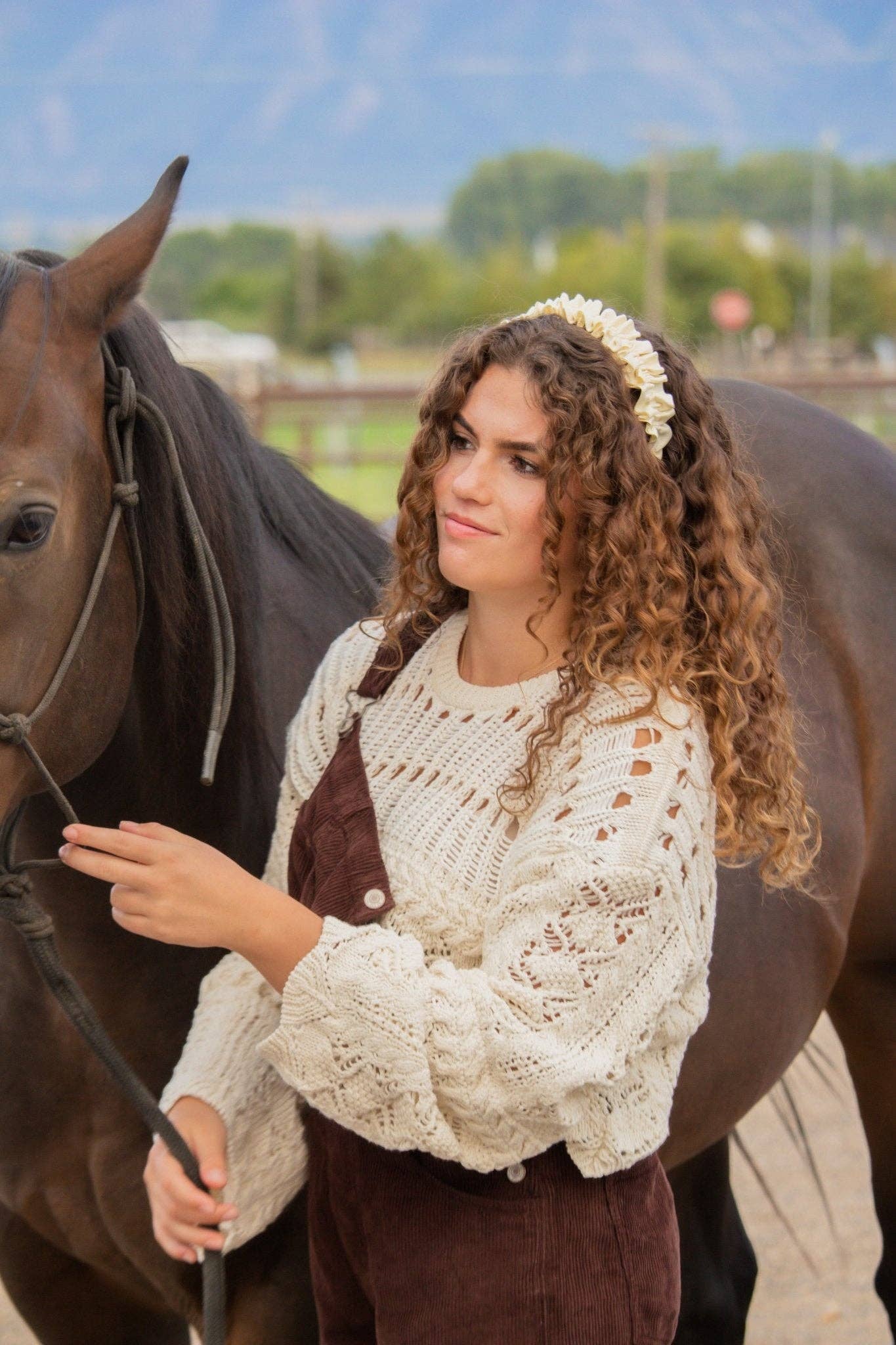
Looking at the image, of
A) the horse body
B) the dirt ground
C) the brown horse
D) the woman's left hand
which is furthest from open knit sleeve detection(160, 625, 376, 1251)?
the dirt ground

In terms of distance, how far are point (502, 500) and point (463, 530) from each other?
5 centimetres

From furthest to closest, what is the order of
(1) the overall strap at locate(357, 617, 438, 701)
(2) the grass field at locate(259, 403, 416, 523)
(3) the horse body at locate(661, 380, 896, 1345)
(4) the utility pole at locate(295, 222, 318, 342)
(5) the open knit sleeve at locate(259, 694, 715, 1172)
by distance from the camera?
1. (4) the utility pole at locate(295, 222, 318, 342)
2. (2) the grass field at locate(259, 403, 416, 523)
3. (3) the horse body at locate(661, 380, 896, 1345)
4. (1) the overall strap at locate(357, 617, 438, 701)
5. (5) the open knit sleeve at locate(259, 694, 715, 1172)

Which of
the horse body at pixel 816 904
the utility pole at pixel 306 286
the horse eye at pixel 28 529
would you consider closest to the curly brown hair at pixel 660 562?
the horse eye at pixel 28 529

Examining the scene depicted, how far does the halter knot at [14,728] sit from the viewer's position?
130 cm

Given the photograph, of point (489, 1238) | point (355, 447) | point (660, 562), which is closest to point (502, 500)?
point (660, 562)

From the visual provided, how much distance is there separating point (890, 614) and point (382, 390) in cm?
697

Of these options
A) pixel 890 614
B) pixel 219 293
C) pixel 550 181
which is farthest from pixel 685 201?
pixel 890 614

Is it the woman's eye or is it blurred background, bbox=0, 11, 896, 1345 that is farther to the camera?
blurred background, bbox=0, 11, 896, 1345

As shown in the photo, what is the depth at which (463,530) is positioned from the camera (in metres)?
1.44

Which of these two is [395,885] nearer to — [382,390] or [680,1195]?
[680,1195]

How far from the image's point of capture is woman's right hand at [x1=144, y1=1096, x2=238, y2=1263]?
1390 mm

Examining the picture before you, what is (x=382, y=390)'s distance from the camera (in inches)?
360

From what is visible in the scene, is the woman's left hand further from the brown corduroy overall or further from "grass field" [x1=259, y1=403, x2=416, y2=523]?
"grass field" [x1=259, y1=403, x2=416, y2=523]

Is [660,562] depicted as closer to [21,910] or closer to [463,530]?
[463,530]
